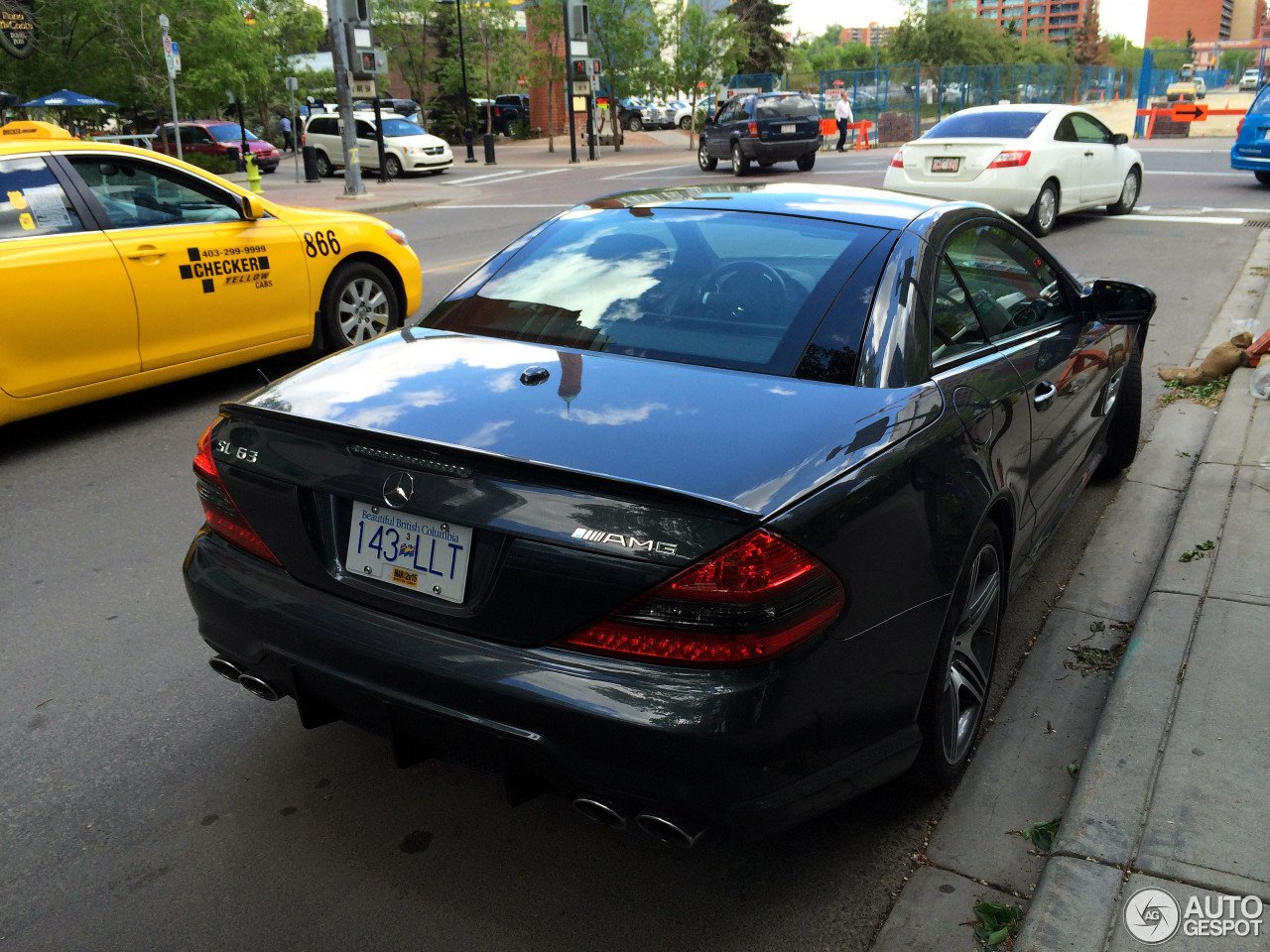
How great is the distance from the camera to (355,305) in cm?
774

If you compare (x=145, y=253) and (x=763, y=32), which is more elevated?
(x=763, y=32)

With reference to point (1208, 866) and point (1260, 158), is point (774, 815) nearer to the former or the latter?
point (1208, 866)

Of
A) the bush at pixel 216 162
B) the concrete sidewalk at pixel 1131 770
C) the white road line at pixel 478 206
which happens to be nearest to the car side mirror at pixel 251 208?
the concrete sidewalk at pixel 1131 770

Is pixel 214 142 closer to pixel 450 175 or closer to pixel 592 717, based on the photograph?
pixel 450 175

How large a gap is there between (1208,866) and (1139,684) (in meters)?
0.86

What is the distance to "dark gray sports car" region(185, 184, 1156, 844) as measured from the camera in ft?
7.25

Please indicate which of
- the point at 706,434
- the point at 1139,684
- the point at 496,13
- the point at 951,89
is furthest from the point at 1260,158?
the point at 496,13

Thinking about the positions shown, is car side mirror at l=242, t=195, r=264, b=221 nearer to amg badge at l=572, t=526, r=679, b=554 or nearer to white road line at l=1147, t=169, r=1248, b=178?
amg badge at l=572, t=526, r=679, b=554

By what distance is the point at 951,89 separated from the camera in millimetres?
46188

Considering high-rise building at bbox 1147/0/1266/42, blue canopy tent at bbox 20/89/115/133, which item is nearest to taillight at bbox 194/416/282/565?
blue canopy tent at bbox 20/89/115/133

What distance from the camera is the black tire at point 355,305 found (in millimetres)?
7496

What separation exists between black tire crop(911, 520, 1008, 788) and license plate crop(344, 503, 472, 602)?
1.20 metres

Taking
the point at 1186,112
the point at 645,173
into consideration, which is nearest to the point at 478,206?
the point at 645,173

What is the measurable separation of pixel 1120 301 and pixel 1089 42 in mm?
140311
